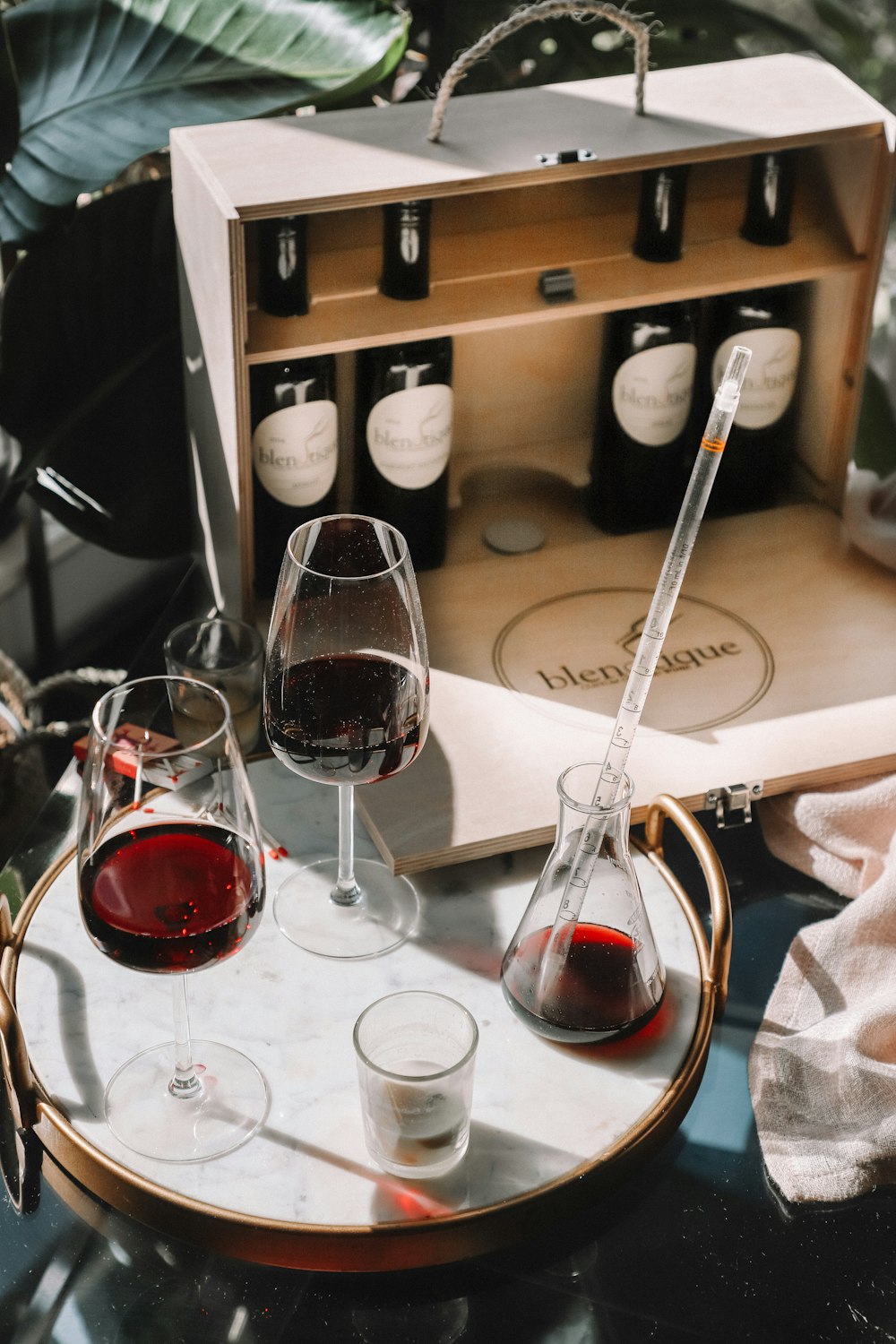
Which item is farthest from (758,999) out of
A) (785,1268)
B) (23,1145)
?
(23,1145)

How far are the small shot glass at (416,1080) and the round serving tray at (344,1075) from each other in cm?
1

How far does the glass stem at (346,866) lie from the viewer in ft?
3.18

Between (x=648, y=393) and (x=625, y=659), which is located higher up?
(x=648, y=393)

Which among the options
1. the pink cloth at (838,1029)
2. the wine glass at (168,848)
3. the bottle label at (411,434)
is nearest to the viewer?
the wine glass at (168,848)

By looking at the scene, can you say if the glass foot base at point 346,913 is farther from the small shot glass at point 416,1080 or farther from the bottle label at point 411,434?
the bottle label at point 411,434

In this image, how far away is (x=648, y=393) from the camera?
129 cm

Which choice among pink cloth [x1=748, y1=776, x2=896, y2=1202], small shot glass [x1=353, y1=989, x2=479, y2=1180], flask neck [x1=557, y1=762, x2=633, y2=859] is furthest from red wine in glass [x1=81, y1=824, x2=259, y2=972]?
pink cloth [x1=748, y1=776, x2=896, y2=1202]

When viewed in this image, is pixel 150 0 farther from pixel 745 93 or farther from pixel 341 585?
pixel 341 585

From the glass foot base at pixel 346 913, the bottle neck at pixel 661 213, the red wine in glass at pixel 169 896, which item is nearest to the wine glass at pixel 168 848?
the red wine in glass at pixel 169 896

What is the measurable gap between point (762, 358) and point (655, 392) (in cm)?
11

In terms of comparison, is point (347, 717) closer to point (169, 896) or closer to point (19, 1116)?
point (169, 896)

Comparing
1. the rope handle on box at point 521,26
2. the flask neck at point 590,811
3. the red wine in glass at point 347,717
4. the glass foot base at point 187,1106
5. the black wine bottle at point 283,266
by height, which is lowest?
the glass foot base at point 187,1106

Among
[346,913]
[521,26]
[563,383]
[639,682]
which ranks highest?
[521,26]

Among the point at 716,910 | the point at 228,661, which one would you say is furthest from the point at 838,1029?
the point at 228,661
